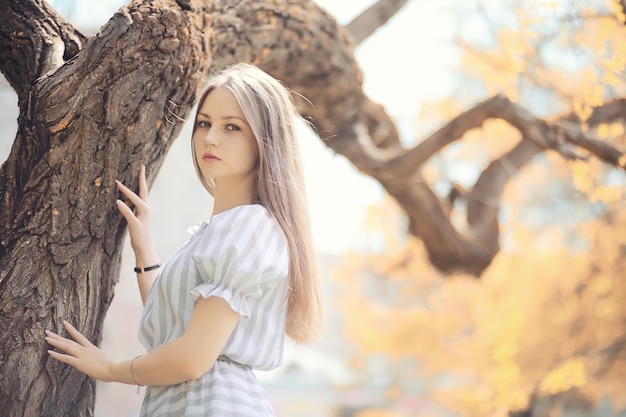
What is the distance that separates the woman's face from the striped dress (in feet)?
0.32

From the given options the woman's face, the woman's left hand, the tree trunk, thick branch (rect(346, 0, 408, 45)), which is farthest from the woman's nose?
thick branch (rect(346, 0, 408, 45))

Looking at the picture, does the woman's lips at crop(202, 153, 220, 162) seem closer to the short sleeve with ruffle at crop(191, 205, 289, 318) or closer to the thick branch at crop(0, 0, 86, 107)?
the short sleeve with ruffle at crop(191, 205, 289, 318)

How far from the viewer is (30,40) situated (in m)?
1.70

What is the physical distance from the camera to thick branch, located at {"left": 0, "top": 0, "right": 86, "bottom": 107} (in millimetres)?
1674

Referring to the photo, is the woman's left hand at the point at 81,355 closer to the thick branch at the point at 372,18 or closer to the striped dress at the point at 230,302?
the striped dress at the point at 230,302

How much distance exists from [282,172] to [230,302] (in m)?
0.30

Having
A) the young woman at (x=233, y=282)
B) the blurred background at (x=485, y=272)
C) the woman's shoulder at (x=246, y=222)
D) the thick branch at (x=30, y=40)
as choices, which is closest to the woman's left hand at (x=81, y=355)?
the young woman at (x=233, y=282)

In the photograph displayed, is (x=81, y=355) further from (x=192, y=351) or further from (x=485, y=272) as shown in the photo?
(x=485, y=272)

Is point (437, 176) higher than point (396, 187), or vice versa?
point (396, 187)

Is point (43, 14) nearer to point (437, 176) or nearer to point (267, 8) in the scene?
point (267, 8)

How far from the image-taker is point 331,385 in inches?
287

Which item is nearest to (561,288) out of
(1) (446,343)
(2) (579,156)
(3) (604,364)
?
(3) (604,364)

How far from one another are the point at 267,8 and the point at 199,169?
0.84 m

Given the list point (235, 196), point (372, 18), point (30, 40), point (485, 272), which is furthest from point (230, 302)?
point (485, 272)
